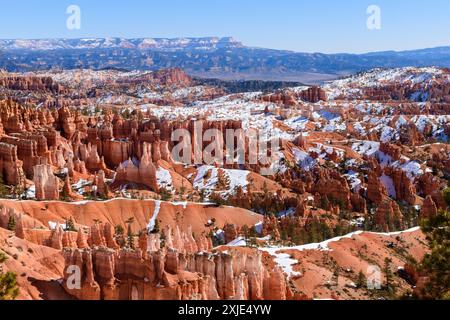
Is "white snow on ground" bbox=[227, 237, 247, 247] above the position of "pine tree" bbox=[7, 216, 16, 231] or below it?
below

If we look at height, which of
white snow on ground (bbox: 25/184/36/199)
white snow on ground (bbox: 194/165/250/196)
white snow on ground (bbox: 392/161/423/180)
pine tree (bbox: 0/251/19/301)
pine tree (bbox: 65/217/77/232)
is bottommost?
white snow on ground (bbox: 392/161/423/180)

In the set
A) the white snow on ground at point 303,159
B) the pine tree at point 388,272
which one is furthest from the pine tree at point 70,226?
the white snow on ground at point 303,159

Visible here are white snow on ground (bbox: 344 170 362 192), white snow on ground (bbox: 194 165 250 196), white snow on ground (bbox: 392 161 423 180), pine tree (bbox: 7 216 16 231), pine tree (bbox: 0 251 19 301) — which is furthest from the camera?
white snow on ground (bbox: 392 161 423 180)

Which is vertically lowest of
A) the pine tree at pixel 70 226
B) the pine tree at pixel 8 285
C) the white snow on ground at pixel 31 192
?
the pine tree at pixel 70 226

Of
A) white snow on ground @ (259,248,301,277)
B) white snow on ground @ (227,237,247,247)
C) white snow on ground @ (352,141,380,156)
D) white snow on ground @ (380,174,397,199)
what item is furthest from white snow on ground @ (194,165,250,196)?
white snow on ground @ (352,141,380,156)

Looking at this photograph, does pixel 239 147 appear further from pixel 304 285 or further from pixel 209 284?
pixel 209 284

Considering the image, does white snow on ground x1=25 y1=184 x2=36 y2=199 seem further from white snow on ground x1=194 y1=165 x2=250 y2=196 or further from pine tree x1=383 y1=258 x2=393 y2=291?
pine tree x1=383 y1=258 x2=393 y2=291

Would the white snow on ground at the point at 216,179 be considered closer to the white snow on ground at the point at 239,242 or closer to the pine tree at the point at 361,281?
the white snow on ground at the point at 239,242

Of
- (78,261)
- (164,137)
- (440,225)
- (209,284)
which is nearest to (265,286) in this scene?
(209,284)
